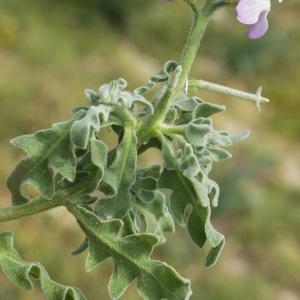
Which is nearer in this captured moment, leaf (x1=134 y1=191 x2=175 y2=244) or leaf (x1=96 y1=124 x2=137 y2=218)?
leaf (x1=96 y1=124 x2=137 y2=218)

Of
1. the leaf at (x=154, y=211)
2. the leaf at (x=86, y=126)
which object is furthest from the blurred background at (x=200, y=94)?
the leaf at (x=86, y=126)

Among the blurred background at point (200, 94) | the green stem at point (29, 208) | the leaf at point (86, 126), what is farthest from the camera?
the blurred background at point (200, 94)

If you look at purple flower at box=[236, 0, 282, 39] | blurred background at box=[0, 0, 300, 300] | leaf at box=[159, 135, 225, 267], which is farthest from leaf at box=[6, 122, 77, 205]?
blurred background at box=[0, 0, 300, 300]

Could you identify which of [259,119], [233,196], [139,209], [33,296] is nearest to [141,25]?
[259,119]

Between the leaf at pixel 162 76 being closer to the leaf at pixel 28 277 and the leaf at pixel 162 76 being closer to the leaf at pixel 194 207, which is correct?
the leaf at pixel 194 207

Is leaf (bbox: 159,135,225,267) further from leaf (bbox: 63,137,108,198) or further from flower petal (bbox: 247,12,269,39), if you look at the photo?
flower petal (bbox: 247,12,269,39)

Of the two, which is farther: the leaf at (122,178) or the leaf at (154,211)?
the leaf at (154,211)
